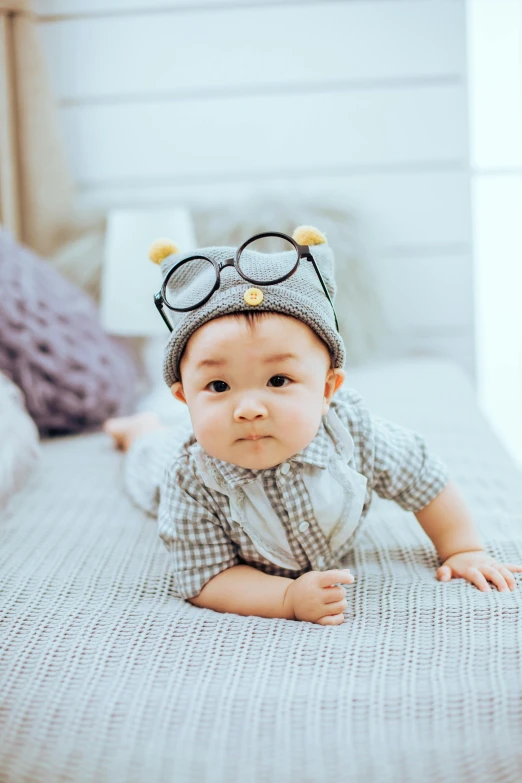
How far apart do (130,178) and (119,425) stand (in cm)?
98

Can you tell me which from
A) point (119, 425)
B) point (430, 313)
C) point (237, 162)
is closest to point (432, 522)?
point (119, 425)

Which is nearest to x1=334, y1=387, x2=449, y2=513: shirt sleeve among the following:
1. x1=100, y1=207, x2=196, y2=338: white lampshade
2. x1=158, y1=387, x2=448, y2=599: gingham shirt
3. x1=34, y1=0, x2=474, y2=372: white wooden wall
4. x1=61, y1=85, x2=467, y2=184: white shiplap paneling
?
x1=158, y1=387, x2=448, y2=599: gingham shirt

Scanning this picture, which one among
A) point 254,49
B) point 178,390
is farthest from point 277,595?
point 254,49

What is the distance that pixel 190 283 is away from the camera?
3.00 ft

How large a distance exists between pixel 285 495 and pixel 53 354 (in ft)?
2.71

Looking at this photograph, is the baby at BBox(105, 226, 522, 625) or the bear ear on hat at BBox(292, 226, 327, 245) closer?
the baby at BBox(105, 226, 522, 625)

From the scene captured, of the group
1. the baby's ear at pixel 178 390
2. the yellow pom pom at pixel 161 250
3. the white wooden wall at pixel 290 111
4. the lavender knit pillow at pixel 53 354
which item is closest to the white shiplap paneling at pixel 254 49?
the white wooden wall at pixel 290 111

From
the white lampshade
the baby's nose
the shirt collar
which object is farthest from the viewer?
the white lampshade

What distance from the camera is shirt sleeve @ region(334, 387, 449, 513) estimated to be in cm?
99

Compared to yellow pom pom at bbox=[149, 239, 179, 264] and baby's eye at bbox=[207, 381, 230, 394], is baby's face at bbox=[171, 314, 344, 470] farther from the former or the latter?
yellow pom pom at bbox=[149, 239, 179, 264]

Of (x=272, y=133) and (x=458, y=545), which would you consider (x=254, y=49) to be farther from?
(x=458, y=545)

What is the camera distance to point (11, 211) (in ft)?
6.94

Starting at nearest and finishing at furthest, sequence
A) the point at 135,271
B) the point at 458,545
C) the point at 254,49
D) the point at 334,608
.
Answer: the point at 334,608 → the point at 458,545 → the point at 135,271 → the point at 254,49

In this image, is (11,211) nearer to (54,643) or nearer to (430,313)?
(430,313)
